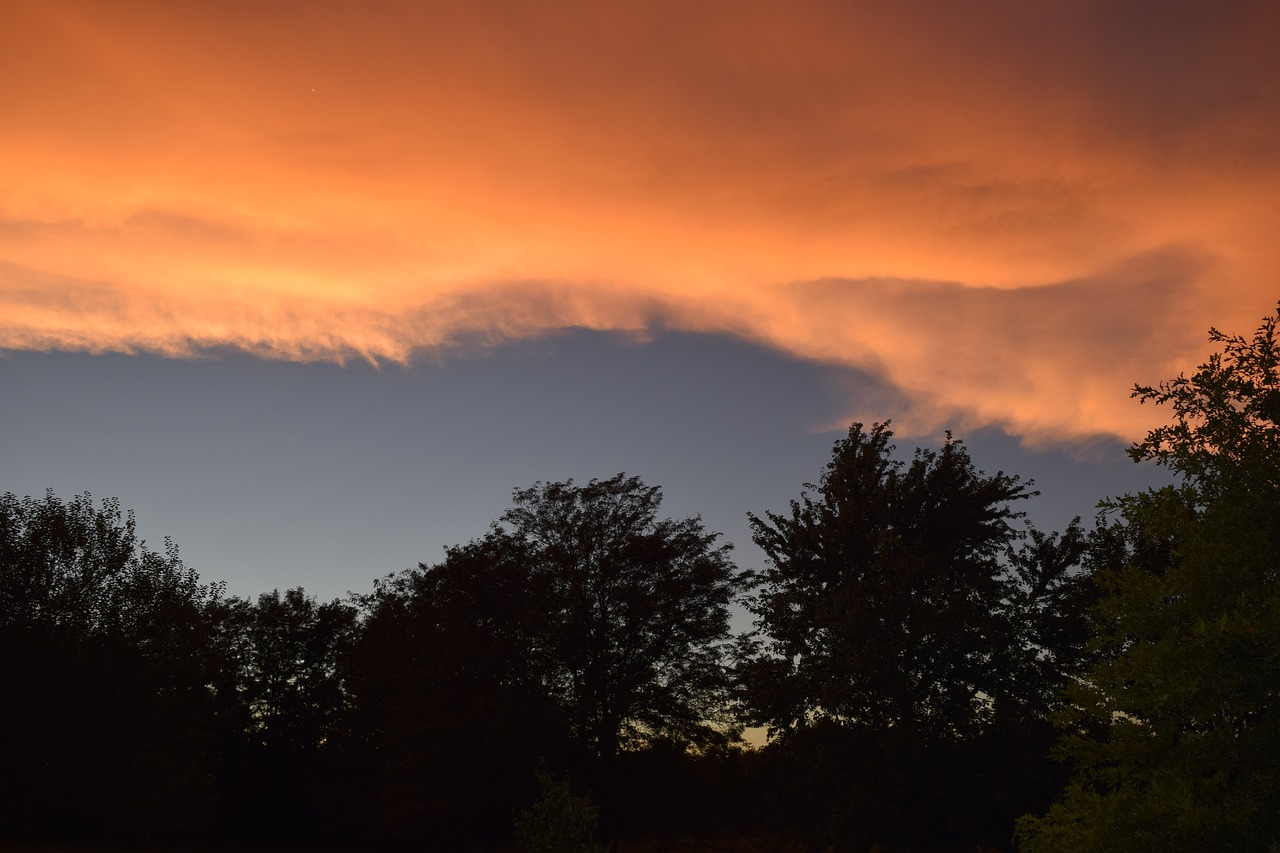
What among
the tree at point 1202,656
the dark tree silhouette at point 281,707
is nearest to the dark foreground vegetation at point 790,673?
the tree at point 1202,656

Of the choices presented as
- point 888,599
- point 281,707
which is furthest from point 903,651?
point 281,707

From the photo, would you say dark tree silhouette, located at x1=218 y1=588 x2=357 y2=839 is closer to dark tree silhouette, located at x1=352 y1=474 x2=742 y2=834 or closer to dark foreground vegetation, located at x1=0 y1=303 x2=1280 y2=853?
dark foreground vegetation, located at x1=0 y1=303 x2=1280 y2=853

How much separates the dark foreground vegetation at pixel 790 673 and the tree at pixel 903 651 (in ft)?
0.38

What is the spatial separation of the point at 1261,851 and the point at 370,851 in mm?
71016

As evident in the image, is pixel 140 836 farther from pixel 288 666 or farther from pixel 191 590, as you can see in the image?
pixel 288 666

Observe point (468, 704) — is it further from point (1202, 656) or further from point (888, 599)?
point (1202, 656)

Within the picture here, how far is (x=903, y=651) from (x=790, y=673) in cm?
465

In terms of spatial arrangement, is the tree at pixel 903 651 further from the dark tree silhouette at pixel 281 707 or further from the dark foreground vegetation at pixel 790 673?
the dark tree silhouette at pixel 281 707

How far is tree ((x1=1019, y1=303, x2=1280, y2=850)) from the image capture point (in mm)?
16203

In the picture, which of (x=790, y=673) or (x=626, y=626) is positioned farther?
(x=626, y=626)

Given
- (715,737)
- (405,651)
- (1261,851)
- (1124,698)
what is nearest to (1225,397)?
(1124,698)

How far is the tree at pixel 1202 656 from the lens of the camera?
16.2 meters

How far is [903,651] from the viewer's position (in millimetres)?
34156

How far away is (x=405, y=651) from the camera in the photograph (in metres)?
52.5
